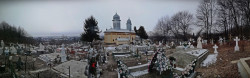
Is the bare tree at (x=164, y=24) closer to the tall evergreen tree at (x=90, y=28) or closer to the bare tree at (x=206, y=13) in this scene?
the bare tree at (x=206, y=13)

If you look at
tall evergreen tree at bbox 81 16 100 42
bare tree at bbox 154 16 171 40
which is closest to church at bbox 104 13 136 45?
tall evergreen tree at bbox 81 16 100 42

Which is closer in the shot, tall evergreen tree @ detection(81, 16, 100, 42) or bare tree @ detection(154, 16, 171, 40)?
bare tree @ detection(154, 16, 171, 40)

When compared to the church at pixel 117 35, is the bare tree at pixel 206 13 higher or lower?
higher

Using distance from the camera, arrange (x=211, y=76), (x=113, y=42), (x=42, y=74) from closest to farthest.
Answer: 1. (x=211, y=76)
2. (x=42, y=74)
3. (x=113, y=42)

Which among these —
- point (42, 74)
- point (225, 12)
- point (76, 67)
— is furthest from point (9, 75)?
point (225, 12)

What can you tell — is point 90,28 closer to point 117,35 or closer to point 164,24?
point 117,35

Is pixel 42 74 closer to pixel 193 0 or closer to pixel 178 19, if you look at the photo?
pixel 193 0

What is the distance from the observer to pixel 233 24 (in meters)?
A: 6.77

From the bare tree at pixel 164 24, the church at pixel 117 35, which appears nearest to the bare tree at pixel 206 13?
the bare tree at pixel 164 24

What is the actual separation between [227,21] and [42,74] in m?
8.04

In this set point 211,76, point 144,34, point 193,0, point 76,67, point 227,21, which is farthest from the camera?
point 144,34

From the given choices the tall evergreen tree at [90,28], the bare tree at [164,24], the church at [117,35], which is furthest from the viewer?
the church at [117,35]

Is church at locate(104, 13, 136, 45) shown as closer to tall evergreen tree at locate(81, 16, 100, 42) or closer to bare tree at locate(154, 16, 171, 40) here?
tall evergreen tree at locate(81, 16, 100, 42)

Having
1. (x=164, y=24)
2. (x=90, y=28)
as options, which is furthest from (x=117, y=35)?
(x=164, y=24)
